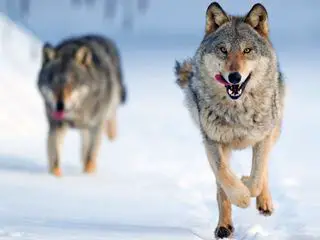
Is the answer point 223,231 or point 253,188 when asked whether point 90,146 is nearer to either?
point 253,188

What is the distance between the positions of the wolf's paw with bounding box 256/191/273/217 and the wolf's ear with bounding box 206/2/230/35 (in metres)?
1.18

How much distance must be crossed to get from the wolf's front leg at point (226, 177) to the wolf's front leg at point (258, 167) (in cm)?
15

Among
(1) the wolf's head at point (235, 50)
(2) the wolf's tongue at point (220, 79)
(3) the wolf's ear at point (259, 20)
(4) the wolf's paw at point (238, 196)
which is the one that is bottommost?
(4) the wolf's paw at point (238, 196)

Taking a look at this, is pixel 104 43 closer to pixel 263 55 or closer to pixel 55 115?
pixel 55 115

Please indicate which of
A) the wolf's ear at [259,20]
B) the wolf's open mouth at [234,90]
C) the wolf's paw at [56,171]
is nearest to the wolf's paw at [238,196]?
the wolf's open mouth at [234,90]

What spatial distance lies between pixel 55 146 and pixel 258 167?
3830 millimetres

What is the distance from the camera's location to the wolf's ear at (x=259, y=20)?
6.23 m

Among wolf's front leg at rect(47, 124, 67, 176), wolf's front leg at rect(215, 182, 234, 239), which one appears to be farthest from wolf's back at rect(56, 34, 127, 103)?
wolf's front leg at rect(215, 182, 234, 239)

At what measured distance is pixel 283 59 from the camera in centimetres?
2342

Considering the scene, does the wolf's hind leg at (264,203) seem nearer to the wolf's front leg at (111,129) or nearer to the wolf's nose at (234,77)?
the wolf's nose at (234,77)

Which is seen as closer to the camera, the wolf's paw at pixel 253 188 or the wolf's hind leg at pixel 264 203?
the wolf's paw at pixel 253 188

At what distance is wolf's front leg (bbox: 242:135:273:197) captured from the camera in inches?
244

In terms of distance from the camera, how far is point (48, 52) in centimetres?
993

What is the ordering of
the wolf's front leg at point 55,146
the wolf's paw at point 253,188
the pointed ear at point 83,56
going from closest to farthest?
the wolf's paw at point 253,188, the wolf's front leg at point 55,146, the pointed ear at point 83,56
